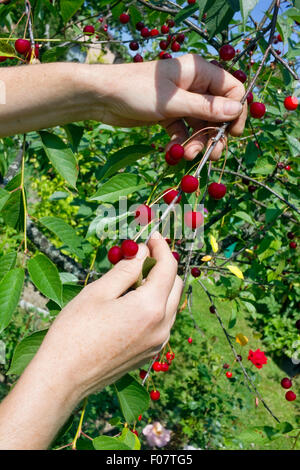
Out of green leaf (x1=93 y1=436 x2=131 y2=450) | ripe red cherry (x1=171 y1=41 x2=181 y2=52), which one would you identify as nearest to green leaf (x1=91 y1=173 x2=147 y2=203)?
green leaf (x1=93 y1=436 x2=131 y2=450)

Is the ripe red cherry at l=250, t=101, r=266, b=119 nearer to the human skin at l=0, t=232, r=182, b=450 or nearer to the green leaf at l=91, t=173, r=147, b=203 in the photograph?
the green leaf at l=91, t=173, r=147, b=203

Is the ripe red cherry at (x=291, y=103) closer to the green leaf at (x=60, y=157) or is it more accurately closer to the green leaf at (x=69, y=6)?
the green leaf at (x=69, y=6)

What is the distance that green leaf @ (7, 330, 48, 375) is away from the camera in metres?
1.05

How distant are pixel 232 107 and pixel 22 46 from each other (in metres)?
0.96

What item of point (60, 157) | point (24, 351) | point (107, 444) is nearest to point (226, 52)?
point (60, 157)

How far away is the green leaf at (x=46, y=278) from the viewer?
1058mm

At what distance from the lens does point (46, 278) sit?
1088 millimetres

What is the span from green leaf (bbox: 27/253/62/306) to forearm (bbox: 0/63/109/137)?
51 cm

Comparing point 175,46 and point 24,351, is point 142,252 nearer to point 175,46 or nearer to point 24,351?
point 24,351

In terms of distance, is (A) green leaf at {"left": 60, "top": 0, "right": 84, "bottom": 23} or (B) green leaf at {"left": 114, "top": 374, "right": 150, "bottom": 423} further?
(A) green leaf at {"left": 60, "top": 0, "right": 84, "bottom": 23}

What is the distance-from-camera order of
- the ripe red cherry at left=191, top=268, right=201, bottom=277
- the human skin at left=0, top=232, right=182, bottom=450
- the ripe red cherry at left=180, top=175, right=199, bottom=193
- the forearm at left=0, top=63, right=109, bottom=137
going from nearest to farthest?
the human skin at left=0, top=232, right=182, bottom=450, the ripe red cherry at left=180, top=175, right=199, bottom=193, the forearm at left=0, top=63, right=109, bottom=137, the ripe red cherry at left=191, top=268, right=201, bottom=277

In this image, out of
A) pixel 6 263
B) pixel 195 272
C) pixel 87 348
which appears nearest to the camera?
pixel 87 348
